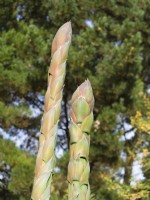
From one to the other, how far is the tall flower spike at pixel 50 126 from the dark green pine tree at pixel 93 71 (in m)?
6.58

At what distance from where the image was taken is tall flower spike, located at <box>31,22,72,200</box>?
2.85 ft

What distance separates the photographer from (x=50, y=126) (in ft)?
2.88

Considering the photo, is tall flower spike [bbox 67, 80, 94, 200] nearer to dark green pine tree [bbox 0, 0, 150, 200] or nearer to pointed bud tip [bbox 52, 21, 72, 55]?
pointed bud tip [bbox 52, 21, 72, 55]

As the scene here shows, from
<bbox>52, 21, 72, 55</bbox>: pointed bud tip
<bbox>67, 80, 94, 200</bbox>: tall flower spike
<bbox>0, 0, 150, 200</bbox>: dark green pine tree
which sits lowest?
<bbox>67, 80, 94, 200</bbox>: tall flower spike

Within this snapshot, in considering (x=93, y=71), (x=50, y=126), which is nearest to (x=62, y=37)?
(x=50, y=126)

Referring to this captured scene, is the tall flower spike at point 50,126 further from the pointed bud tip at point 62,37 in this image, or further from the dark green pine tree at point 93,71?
the dark green pine tree at point 93,71

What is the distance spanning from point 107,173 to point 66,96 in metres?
1.74

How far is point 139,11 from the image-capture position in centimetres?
878

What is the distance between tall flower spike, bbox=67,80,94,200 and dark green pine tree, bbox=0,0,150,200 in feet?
21.6

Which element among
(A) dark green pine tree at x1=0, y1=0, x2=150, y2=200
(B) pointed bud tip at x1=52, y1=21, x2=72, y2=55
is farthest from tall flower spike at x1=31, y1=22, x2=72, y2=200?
(A) dark green pine tree at x1=0, y1=0, x2=150, y2=200

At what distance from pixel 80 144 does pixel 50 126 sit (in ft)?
0.22

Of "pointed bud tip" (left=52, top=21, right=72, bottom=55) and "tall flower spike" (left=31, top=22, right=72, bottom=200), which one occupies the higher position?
"pointed bud tip" (left=52, top=21, right=72, bottom=55)

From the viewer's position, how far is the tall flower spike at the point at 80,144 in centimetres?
86

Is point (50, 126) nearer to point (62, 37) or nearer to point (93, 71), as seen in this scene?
point (62, 37)
